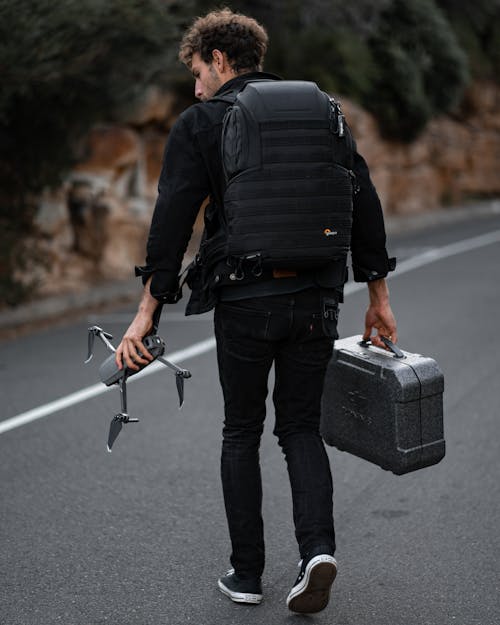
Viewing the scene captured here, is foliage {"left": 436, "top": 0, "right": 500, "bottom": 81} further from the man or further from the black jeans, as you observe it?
the black jeans

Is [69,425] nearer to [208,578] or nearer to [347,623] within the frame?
[208,578]

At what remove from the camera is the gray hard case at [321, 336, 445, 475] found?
11.9ft

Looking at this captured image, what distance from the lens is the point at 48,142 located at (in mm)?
11164

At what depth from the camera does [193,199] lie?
11.5 feet

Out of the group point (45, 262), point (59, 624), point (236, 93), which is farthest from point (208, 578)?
point (45, 262)

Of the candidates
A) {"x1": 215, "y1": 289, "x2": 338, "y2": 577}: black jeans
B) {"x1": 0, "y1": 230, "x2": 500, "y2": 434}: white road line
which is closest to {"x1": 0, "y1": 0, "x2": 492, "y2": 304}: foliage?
{"x1": 0, "y1": 230, "x2": 500, "y2": 434}: white road line

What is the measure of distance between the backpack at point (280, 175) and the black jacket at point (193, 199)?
0.10 metres

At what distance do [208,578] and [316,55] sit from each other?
49.5ft

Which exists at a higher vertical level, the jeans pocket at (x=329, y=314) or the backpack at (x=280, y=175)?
the backpack at (x=280, y=175)

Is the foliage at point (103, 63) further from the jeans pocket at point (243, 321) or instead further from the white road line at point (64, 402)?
the jeans pocket at point (243, 321)

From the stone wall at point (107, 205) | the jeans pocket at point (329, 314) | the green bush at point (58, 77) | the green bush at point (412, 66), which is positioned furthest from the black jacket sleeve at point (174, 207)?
the green bush at point (412, 66)

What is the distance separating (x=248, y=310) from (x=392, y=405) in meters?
0.61

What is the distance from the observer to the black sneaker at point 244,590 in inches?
149

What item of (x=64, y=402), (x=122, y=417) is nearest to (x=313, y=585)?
(x=122, y=417)
